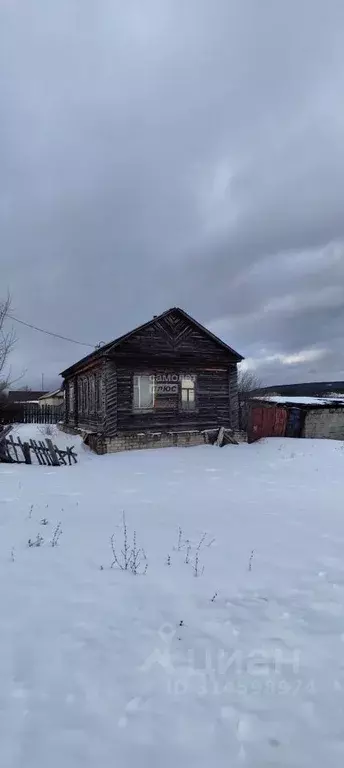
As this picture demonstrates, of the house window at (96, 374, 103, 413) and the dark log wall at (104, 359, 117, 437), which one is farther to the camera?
the house window at (96, 374, 103, 413)

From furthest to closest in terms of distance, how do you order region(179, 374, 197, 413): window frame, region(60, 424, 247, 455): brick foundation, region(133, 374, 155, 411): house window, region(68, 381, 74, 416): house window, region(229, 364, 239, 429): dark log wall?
region(68, 381, 74, 416): house window → region(229, 364, 239, 429): dark log wall → region(179, 374, 197, 413): window frame → region(133, 374, 155, 411): house window → region(60, 424, 247, 455): brick foundation

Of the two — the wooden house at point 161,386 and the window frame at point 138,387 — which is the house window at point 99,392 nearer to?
the wooden house at point 161,386

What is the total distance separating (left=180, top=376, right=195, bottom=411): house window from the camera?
63.0 ft

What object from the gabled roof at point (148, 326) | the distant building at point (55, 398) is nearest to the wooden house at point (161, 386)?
the gabled roof at point (148, 326)

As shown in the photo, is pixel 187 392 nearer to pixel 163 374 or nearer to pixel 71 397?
pixel 163 374

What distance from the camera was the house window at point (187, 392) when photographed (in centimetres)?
1919

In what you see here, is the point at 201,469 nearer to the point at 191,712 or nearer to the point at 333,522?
the point at 333,522

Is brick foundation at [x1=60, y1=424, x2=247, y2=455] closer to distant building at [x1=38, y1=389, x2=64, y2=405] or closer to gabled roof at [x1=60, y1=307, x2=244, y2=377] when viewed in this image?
gabled roof at [x1=60, y1=307, x2=244, y2=377]

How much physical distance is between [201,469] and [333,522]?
6679mm

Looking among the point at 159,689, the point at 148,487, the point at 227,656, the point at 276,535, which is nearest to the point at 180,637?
the point at 227,656

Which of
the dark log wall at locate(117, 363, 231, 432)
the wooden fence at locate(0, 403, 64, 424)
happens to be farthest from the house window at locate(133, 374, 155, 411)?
the wooden fence at locate(0, 403, 64, 424)

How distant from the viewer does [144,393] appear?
1836 cm

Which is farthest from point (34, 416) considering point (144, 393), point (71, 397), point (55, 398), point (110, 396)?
point (55, 398)

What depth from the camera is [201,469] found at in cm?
1356
